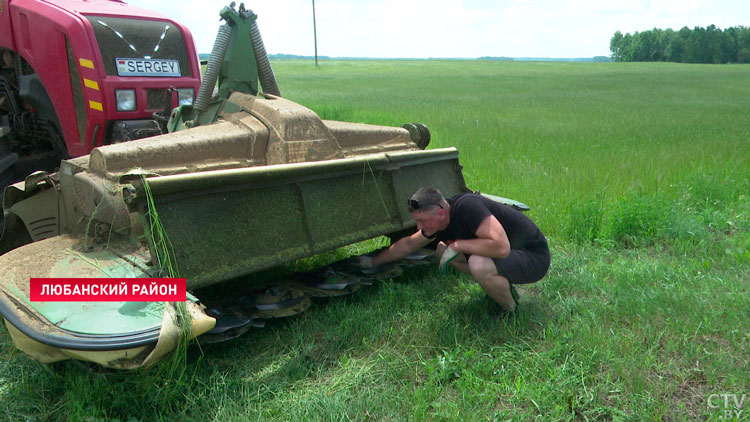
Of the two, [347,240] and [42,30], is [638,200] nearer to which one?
[347,240]

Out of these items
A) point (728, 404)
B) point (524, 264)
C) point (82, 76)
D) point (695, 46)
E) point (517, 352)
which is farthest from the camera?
point (695, 46)

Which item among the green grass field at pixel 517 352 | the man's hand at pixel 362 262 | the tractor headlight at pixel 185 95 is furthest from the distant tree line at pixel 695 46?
the man's hand at pixel 362 262

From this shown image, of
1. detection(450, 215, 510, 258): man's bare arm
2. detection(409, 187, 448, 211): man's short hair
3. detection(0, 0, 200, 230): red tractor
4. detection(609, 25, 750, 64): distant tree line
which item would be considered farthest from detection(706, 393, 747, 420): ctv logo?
detection(609, 25, 750, 64): distant tree line

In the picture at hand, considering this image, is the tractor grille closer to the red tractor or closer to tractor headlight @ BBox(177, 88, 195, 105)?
the red tractor

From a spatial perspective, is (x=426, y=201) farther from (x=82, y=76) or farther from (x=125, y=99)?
(x=82, y=76)

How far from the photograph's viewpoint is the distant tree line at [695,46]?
71.1m

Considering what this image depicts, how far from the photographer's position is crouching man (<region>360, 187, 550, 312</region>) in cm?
346

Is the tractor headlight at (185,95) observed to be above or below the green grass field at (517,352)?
above

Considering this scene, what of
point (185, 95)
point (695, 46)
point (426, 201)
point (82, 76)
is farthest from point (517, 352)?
point (695, 46)

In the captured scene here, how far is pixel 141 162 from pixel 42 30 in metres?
2.43

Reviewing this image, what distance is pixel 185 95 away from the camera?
5215 millimetres

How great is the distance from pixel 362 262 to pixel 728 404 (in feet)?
7.36

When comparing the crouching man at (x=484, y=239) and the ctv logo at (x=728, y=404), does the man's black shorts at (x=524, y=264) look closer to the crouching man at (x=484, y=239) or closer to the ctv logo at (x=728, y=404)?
the crouching man at (x=484, y=239)

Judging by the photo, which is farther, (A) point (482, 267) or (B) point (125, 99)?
(B) point (125, 99)
